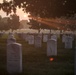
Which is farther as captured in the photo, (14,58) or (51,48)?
(51,48)

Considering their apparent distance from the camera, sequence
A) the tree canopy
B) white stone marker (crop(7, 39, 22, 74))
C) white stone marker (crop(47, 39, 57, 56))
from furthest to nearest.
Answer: the tree canopy < white stone marker (crop(47, 39, 57, 56)) < white stone marker (crop(7, 39, 22, 74))

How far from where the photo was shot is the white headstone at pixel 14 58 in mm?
12156

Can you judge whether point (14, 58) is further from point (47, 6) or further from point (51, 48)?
point (47, 6)

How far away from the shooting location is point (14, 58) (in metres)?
12.2

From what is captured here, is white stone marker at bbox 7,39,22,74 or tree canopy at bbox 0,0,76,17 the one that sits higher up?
tree canopy at bbox 0,0,76,17

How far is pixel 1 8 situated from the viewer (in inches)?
890

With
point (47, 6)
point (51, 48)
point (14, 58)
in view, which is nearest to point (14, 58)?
point (14, 58)

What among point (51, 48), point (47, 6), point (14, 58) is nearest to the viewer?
point (14, 58)

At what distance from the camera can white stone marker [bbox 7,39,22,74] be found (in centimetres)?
1216

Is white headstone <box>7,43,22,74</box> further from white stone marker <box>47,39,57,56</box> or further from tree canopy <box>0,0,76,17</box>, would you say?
tree canopy <box>0,0,76,17</box>

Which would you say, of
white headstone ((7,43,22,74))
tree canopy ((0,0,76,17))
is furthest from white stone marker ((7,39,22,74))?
tree canopy ((0,0,76,17))

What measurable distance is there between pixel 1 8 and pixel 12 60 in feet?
35.9

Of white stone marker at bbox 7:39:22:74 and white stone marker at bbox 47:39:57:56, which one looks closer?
white stone marker at bbox 7:39:22:74

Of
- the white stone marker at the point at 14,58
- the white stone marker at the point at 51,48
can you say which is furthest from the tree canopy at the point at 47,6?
the white stone marker at the point at 14,58
